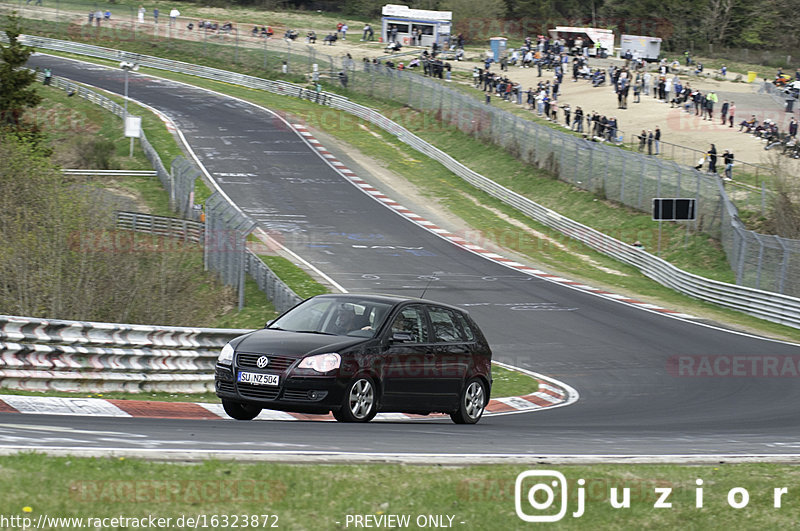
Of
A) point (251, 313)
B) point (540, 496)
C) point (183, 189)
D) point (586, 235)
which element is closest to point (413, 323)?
point (540, 496)

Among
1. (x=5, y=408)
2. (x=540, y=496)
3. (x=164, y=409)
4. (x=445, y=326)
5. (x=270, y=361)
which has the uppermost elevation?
(x=540, y=496)

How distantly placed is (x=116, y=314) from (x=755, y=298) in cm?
1714

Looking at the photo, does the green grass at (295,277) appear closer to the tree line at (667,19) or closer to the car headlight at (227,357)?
the car headlight at (227,357)

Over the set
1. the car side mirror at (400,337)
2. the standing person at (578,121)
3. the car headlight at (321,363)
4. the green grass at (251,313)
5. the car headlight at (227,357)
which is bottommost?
the green grass at (251,313)

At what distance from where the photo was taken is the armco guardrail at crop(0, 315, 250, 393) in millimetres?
12398

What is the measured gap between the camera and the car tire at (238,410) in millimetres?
10969

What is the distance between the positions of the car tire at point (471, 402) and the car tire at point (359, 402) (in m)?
1.53

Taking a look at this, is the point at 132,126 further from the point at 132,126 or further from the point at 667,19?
the point at 667,19

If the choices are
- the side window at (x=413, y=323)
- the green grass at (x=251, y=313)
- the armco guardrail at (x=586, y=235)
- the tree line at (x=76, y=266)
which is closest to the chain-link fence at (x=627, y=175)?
the armco guardrail at (x=586, y=235)

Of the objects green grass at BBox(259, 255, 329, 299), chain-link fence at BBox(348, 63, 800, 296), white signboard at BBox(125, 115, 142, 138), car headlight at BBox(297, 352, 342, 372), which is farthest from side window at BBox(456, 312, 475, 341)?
white signboard at BBox(125, 115, 142, 138)

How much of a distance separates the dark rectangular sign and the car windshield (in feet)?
72.4

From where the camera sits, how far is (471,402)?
12.3 meters

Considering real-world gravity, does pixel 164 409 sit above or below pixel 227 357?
below

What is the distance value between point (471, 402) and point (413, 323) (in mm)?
1402
